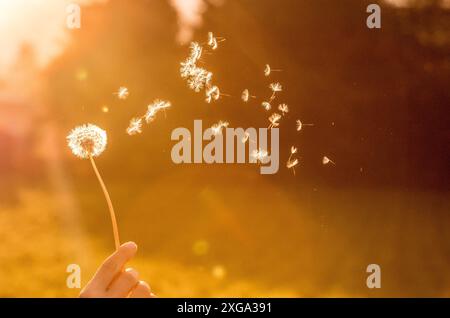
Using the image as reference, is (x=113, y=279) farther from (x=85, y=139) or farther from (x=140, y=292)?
(x=85, y=139)

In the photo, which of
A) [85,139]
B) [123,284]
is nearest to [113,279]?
[123,284]

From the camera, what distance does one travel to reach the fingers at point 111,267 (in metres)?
0.83

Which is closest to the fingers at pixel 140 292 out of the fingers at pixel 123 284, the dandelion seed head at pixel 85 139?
the fingers at pixel 123 284

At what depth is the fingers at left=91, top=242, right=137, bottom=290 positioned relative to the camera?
83 cm

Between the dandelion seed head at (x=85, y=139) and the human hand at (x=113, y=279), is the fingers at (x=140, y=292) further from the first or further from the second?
the dandelion seed head at (x=85, y=139)

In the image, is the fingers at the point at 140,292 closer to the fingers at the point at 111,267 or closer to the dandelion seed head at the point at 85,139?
the fingers at the point at 111,267

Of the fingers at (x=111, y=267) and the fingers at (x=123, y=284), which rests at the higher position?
the fingers at (x=111, y=267)

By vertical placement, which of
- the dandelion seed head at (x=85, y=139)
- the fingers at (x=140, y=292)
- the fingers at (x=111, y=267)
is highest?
the dandelion seed head at (x=85, y=139)

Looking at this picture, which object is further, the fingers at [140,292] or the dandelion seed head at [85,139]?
the dandelion seed head at [85,139]

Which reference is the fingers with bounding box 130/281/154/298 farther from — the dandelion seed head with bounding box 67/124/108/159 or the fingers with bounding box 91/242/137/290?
the dandelion seed head with bounding box 67/124/108/159

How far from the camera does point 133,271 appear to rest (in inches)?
34.8

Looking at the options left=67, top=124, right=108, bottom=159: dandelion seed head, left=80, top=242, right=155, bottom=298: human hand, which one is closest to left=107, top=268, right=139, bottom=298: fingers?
left=80, top=242, right=155, bottom=298: human hand
